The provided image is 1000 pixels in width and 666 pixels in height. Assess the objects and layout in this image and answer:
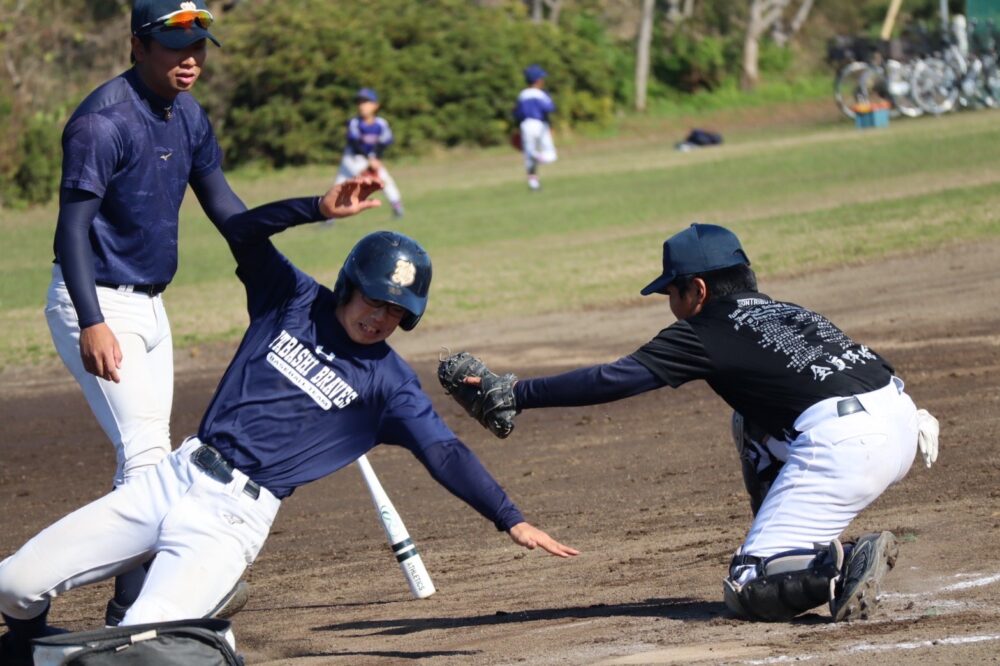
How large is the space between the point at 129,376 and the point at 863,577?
2.59m

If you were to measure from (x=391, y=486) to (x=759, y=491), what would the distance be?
133 inches

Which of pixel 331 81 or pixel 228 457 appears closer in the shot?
pixel 228 457

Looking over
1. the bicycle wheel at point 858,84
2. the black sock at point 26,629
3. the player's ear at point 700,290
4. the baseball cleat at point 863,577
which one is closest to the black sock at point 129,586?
the black sock at point 26,629

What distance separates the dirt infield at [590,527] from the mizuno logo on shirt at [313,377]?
0.91 meters

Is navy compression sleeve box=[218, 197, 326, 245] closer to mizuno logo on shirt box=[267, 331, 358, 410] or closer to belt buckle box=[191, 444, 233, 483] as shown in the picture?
mizuno logo on shirt box=[267, 331, 358, 410]

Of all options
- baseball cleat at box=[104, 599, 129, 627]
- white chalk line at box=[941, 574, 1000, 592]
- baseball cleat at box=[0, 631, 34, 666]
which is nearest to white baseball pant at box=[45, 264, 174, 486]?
baseball cleat at box=[104, 599, 129, 627]

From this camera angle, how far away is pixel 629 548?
643cm

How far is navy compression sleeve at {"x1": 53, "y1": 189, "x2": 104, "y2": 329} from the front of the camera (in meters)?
4.89

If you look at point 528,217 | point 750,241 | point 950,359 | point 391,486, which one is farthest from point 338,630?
point 528,217

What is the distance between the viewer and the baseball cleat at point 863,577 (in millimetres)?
4582

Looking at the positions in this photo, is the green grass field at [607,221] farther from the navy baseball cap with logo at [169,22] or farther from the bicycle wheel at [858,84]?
the navy baseball cap with logo at [169,22]

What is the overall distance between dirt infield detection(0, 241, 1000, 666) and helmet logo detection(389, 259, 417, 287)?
1232 millimetres

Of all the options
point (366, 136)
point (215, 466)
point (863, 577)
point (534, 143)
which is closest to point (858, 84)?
point (534, 143)

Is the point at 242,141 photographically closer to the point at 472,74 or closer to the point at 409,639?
the point at 472,74
